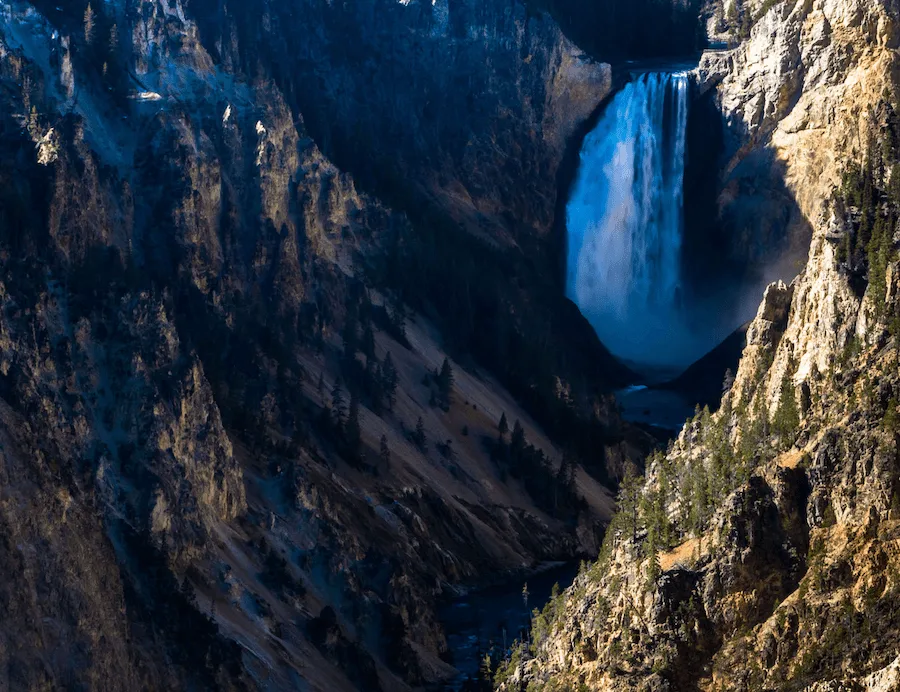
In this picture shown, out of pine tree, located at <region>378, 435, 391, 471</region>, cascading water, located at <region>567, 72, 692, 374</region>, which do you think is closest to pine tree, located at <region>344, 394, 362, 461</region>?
pine tree, located at <region>378, 435, 391, 471</region>

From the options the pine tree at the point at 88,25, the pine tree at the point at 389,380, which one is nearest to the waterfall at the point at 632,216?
the pine tree at the point at 389,380

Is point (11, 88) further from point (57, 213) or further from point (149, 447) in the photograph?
point (149, 447)

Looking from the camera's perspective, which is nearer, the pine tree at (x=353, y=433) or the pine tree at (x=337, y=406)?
the pine tree at (x=353, y=433)

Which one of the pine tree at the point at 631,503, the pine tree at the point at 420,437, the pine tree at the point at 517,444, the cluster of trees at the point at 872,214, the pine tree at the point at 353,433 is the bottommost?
the pine tree at the point at 517,444

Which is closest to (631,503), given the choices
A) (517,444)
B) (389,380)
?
(517,444)

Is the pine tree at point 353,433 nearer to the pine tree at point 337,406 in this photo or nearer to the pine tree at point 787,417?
the pine tree at point 337,406

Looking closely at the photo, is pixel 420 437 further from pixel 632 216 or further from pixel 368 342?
pixel 632 216

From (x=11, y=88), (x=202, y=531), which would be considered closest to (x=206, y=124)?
(x=11, y=88)
